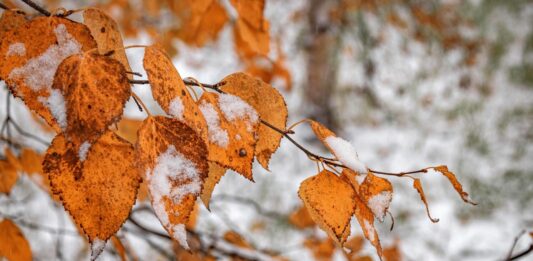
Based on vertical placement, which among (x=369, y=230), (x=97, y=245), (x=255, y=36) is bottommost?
(x=97, y=245)

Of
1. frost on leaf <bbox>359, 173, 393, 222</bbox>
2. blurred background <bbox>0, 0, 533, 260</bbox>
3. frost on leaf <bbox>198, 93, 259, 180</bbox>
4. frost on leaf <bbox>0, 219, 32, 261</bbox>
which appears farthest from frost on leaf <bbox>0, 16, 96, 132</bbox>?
blurred background <bbox>0, 0, 533, 260</bbox>

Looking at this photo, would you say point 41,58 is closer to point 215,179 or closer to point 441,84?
point 215,179

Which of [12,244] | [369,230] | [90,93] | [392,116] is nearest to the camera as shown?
[90,93]

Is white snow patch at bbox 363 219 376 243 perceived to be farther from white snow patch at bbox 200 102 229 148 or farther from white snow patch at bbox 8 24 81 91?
white snow patch at bbox 8 24 81 91

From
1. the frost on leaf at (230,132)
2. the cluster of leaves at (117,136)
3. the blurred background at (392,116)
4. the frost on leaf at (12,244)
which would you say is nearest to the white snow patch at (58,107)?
the cluster of leaves at (117,136)

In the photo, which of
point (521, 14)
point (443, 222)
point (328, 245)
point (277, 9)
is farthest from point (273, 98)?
point (521, 14)

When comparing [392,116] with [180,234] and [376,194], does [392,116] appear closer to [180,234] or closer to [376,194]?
[376,194]

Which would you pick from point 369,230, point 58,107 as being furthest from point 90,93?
point 369,230
